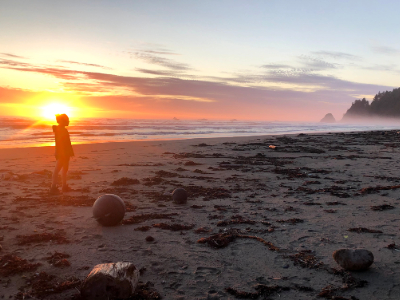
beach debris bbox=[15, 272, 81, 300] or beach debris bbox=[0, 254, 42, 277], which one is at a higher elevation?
beach debris bbox=[0, 254, 42, 277]

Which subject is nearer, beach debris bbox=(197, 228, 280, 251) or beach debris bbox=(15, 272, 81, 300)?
beach debris bbox=(15, 272, 81, 300)

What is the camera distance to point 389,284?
13.9 ft

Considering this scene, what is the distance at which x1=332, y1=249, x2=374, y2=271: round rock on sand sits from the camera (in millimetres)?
4570

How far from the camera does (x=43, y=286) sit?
4.16 m

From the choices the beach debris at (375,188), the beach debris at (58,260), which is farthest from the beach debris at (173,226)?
the beach debris at (375,188)

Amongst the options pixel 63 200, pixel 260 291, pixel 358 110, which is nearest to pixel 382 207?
pixel 260 291

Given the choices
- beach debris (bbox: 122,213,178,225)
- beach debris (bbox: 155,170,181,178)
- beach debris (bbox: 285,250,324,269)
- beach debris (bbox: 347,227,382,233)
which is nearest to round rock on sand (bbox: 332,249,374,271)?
beach debris (bbox: 285,250,324,269)

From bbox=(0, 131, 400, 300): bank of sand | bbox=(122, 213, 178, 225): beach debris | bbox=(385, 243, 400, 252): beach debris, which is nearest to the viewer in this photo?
bbox=(0, 131, 400, 300): bank of sand

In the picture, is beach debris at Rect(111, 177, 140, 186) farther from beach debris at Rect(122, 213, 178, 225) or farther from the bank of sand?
beach debris at Rect(122, 213, 178, 225)

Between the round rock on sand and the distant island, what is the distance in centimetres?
13189

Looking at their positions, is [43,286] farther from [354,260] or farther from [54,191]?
[54,191]

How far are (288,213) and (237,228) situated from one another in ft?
5.66

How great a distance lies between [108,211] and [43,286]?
226 centimetres

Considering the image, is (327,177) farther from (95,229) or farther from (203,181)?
(95,229)
